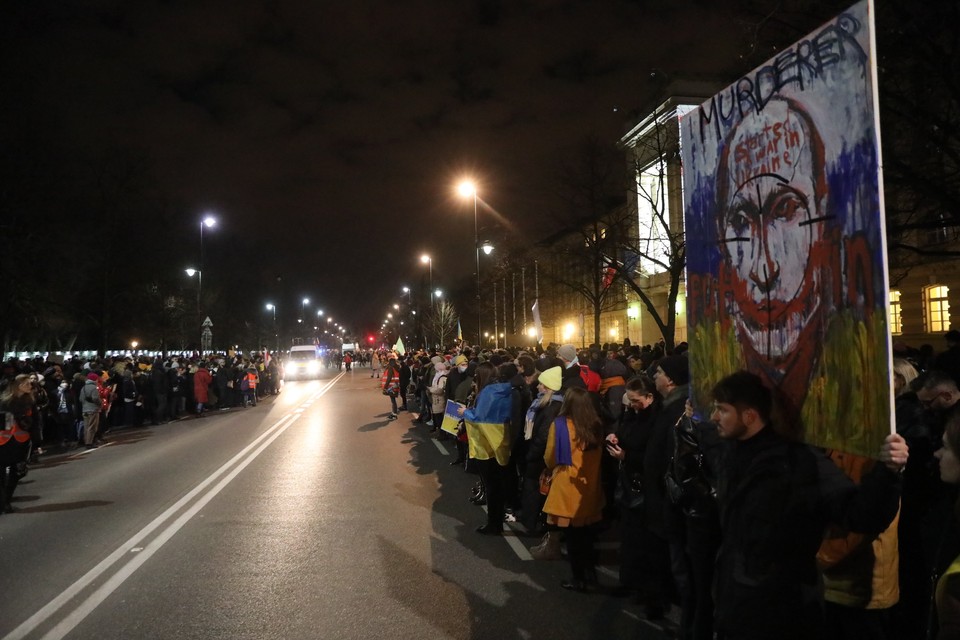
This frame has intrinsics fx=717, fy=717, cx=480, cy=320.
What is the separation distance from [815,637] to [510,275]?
45.2 m

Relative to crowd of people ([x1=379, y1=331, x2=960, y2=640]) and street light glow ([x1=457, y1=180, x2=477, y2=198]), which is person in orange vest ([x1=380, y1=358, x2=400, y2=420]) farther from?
crowd of people ([x1=379, y1=331, x2=960, y2=640])

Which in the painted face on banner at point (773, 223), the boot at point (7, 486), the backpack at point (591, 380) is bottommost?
the boot at point (7, 486)

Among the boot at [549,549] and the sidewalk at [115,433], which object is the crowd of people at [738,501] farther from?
the sidewalk at [115,433]

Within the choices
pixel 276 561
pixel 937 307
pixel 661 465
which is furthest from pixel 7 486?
pixel 937 307

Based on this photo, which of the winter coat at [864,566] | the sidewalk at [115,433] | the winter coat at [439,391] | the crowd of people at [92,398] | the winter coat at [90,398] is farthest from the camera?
the winter coat at [90,398]

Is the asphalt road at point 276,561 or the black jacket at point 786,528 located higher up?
the black jacket at point 786,528

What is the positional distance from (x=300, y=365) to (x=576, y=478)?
1871 inches

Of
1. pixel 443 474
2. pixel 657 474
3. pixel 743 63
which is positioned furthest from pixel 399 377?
pixel 657 474

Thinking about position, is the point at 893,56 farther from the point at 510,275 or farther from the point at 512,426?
the point at 510,275

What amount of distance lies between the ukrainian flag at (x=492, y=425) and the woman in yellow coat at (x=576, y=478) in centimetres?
172

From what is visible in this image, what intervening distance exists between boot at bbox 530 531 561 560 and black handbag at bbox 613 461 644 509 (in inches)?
59.7

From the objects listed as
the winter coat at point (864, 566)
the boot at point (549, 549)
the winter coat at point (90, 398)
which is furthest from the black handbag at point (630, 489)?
the winter coat at point (90, 398)

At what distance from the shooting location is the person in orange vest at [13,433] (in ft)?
29.1

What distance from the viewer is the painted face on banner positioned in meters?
3.26
